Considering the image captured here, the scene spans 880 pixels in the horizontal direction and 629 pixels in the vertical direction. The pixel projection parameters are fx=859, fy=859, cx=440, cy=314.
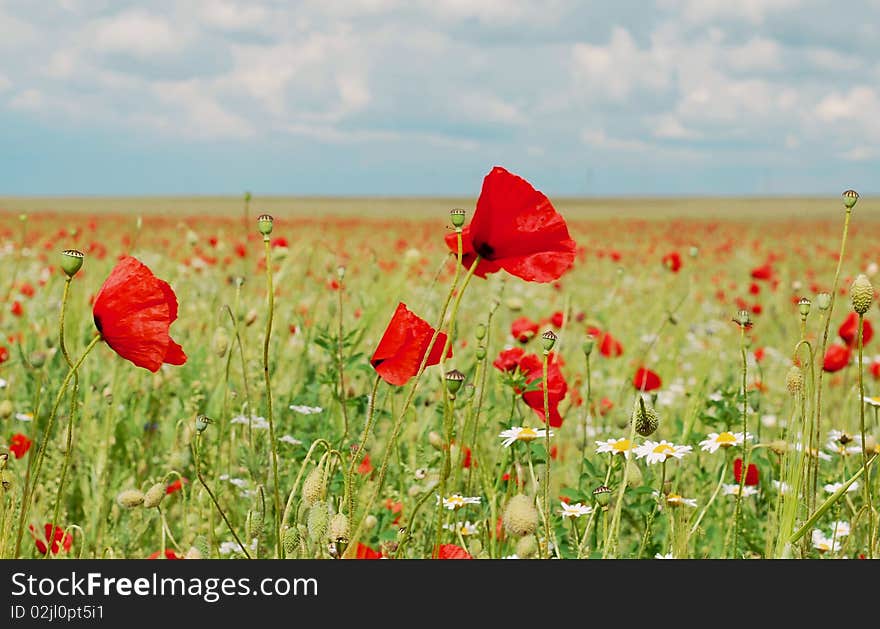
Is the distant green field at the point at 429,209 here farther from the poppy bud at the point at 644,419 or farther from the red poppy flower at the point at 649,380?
the poppy bud at the point at 644,419

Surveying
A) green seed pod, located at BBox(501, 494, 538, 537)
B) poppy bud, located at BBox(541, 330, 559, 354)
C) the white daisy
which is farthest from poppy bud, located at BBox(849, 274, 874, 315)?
the white daisy

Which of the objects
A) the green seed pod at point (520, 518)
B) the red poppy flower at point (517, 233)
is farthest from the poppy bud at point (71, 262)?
the green seed pod at point (520, 518)

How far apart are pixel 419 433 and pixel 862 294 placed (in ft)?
4.16

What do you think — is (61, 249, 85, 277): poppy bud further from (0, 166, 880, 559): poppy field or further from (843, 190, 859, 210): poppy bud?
(843, 190, 859, 210): poppy bud

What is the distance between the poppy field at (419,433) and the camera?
1.17m

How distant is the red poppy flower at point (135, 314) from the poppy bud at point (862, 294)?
935mm

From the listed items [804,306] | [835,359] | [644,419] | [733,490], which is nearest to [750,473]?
[733,490]

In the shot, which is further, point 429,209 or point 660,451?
point 429,209

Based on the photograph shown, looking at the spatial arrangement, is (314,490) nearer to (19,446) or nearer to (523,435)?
(523,435)

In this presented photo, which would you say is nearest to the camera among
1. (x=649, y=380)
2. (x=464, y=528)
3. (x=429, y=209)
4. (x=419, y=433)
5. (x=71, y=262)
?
(x=71, y=262)

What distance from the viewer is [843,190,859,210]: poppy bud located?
1243 mm

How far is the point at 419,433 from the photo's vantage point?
2.22m
